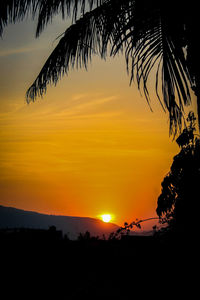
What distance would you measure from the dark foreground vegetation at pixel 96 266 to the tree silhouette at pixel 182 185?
0.31m

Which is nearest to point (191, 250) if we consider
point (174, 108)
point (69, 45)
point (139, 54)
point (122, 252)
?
point (122, 252)

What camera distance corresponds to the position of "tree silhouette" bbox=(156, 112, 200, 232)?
3738 millimetres

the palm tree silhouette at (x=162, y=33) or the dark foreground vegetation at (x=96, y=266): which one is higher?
the palm tree silhouette at (x=162, y=33)

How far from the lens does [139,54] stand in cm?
309

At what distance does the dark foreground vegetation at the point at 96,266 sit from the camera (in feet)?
10.6

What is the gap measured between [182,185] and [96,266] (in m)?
1.31

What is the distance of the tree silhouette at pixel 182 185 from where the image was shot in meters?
3.74

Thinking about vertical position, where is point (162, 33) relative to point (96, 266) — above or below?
above

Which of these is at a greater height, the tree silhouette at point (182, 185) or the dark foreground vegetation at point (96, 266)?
the tree silhouette at point (182, 185)

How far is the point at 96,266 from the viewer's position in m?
3.93

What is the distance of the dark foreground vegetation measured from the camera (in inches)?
128

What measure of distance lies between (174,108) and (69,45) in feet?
5.72

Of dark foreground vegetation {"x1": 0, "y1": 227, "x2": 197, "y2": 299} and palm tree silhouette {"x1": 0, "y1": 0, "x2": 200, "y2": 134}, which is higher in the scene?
→ palm tree silhouette {"x1": 0, "y1": 0, "x2": 200, "y2": 134}

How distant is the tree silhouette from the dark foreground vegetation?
0.31m
